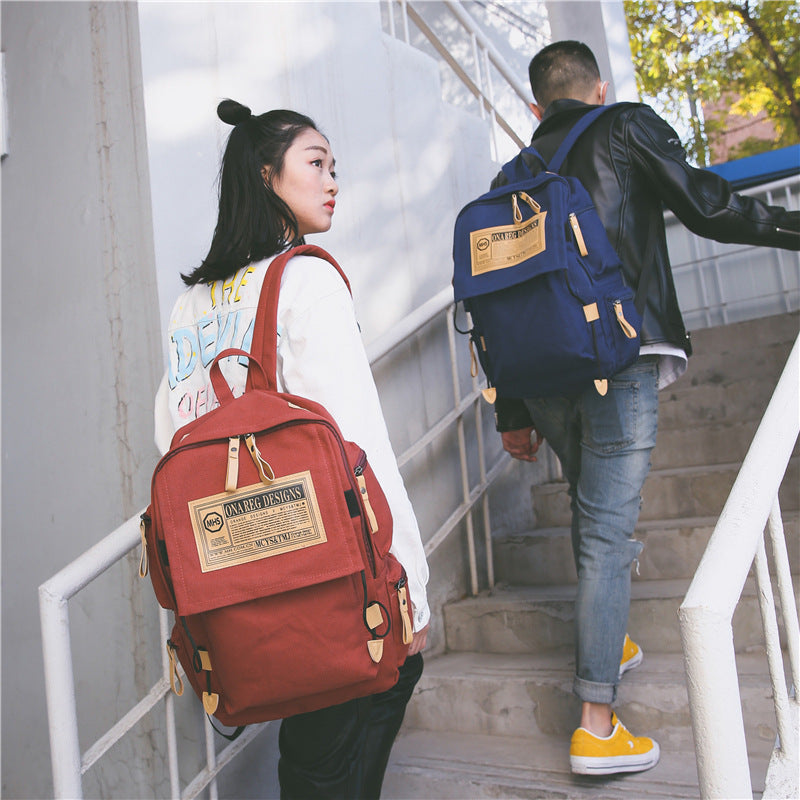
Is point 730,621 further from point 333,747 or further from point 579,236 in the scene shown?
point 579,236

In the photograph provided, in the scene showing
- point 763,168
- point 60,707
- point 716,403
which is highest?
point 763,168

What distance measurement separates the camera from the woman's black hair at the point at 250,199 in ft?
4.53

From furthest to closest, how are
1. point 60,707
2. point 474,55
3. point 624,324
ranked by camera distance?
point 474,55, point 624,324, point 60,707

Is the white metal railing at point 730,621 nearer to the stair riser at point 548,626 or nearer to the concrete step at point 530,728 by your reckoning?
the concrete step at point 530,728

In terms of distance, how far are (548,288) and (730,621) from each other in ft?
3.19

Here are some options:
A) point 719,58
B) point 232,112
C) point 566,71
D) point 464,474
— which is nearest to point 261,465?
point 232,112

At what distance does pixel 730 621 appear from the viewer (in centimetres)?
87

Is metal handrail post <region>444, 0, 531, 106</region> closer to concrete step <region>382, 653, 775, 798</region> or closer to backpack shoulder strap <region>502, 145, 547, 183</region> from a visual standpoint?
backpack shoulder strap <region>502, 145, 547, 183</region>

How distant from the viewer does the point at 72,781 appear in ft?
4.46

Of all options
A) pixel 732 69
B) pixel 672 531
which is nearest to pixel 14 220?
pixel 672 531

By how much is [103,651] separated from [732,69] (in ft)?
37.3

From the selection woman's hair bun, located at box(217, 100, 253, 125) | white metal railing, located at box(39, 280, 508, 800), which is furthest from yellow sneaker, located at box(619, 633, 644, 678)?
woman's hair bun, located at box(217, 100, 253, 125)

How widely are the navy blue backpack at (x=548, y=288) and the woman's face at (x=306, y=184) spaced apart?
0.49 metres

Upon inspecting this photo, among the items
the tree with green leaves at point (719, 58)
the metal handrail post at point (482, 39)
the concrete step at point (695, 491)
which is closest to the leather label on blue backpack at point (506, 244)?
the concrete step at point (695, 491)
